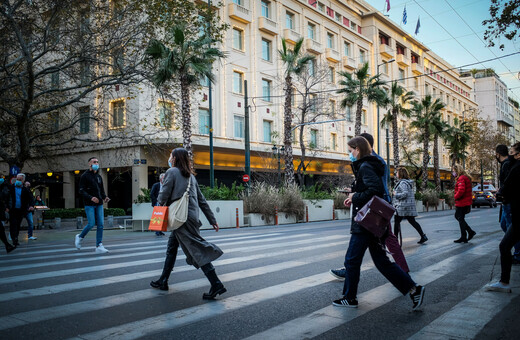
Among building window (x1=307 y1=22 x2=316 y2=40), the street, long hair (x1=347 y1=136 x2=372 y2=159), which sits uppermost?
building window (x1=307 y1=22 x2=316 y2=40)

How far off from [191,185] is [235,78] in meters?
30.8

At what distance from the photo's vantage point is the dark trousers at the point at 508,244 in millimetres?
5266

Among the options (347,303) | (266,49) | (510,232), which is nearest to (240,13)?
(266,49)

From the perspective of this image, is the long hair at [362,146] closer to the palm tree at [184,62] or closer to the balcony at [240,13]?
the palm tree at [184,62]

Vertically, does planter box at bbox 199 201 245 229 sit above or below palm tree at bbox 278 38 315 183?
below

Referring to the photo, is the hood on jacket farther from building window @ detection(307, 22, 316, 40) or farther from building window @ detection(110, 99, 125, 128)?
building window @ detection(307, 22, 316, 40)

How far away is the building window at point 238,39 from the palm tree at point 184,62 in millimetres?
14603

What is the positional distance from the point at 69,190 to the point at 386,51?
3981 centimetres

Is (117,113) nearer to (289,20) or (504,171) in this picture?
(289,20)

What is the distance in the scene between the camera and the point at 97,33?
17156mm

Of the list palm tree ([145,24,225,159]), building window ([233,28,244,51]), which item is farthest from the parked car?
palm tree ([145,24,225,159])

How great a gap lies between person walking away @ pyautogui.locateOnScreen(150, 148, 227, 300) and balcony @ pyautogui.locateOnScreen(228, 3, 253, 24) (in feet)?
103

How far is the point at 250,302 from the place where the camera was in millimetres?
4945

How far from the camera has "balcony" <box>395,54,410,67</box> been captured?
192 feet
